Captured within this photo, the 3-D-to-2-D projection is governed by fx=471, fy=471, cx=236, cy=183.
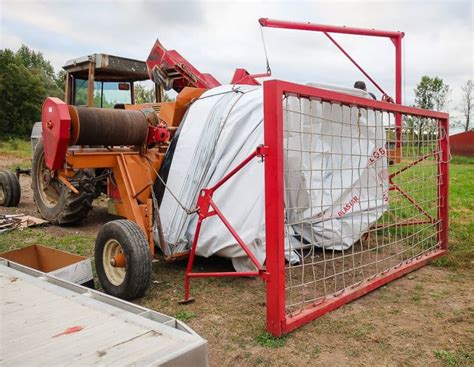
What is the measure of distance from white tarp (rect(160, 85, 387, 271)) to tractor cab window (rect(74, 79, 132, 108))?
8.76ft

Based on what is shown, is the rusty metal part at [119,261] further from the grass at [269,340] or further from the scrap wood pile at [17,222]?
the scrap wood pile at [17,222]

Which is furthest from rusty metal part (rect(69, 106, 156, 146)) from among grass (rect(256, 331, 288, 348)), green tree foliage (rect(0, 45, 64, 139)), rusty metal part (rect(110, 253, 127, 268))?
green tree foliage (rect(0, 45, 64, 139))

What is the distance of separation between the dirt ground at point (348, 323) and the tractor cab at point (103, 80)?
342 cm

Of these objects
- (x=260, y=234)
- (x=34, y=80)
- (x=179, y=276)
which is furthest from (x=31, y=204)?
(x=34, y=80)

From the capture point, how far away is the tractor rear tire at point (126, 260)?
3.98m

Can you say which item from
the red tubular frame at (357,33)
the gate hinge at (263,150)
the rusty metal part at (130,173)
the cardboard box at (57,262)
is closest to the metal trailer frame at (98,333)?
the cardboard box at (57,262)

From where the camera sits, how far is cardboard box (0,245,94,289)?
371cm

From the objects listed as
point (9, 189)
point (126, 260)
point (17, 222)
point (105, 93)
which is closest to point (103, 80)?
point (105, 93)

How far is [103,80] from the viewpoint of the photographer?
7453 mm

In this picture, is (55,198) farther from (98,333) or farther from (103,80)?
(98,333)

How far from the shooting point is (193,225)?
477 centimetres

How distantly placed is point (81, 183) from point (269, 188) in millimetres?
3572

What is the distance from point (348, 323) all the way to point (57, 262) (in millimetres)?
2546

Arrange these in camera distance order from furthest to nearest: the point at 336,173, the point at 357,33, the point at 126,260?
1. the point at 357,33
2. the point at 336,173
3. the point at 126,260
